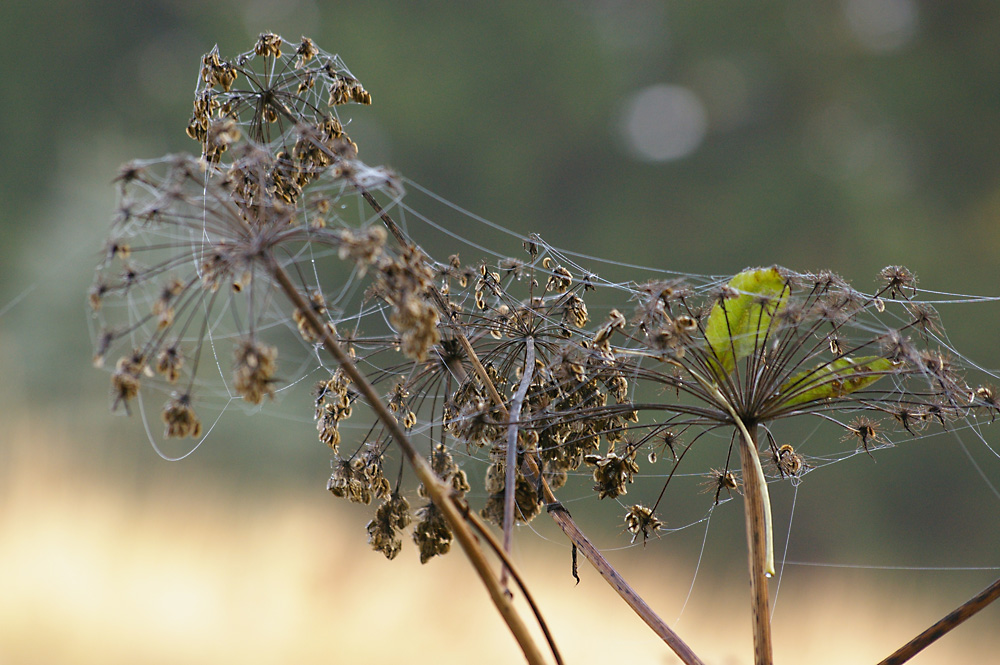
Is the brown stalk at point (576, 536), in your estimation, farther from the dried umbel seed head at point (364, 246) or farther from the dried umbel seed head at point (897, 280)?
the dried umbel seed head at point (897, 280)

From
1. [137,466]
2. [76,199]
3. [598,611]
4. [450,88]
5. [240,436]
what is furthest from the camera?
[450,88]

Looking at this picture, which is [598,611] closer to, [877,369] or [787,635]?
[787,635]

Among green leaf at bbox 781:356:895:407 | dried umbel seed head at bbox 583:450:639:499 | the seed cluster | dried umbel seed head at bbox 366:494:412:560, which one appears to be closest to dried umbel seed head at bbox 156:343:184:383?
the seed cluster

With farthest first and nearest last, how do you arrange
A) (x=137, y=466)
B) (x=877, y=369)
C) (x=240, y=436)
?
(x=240, y=436)
(x=137, y=466)
(x=877, y=369)

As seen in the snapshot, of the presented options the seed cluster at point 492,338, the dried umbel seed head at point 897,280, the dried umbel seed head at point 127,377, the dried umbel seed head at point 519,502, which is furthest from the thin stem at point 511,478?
the dried umbel seed head at point 897,280

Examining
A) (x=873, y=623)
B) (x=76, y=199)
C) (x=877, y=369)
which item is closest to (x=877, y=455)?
(x=873, y=623)

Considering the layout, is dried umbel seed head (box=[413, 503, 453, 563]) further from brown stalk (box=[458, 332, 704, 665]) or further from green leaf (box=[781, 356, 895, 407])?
green leaf (box=[781, 356, 895, 407])
